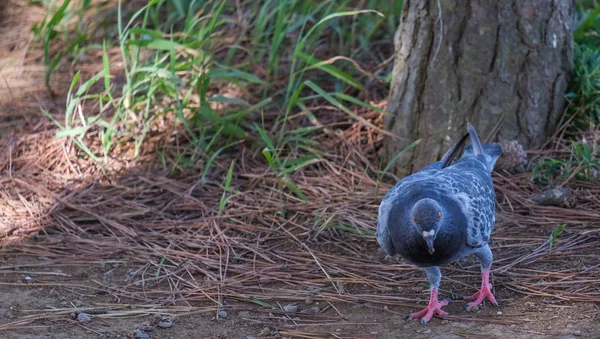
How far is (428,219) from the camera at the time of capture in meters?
3.30

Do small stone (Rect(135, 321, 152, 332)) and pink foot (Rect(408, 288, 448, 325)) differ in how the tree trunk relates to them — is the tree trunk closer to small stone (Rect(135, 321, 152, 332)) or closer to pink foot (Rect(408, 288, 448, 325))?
pink foot (Rect(408, 288, 448, 325))

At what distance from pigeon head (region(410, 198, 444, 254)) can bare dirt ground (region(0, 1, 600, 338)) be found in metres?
0.47

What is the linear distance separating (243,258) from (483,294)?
1.30m

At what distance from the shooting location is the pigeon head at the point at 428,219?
3299mm

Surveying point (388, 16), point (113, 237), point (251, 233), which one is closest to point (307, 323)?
point (251, 233)

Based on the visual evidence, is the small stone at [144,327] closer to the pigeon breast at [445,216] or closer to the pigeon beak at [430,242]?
the pigeon breast at [445,216]

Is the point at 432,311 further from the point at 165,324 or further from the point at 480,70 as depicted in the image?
the point at 480,70

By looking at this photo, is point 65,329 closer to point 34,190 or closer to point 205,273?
point 205,273

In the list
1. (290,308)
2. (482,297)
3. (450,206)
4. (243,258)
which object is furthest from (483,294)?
(243,258)

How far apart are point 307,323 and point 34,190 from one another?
7.15 ft

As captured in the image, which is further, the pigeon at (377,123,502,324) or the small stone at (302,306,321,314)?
the small stone at (302,306,321,314)

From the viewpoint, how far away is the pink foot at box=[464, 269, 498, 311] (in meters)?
3.69

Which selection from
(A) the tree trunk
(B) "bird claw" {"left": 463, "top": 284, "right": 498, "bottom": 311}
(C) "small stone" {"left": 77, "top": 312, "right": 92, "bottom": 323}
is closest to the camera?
(C) "small stone" {"left": 77, "top": 312, "right": 92, "bottom": 323}

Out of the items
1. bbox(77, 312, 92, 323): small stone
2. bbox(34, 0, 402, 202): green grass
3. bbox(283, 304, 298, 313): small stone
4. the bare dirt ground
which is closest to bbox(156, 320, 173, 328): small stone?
the bare dirt ground
